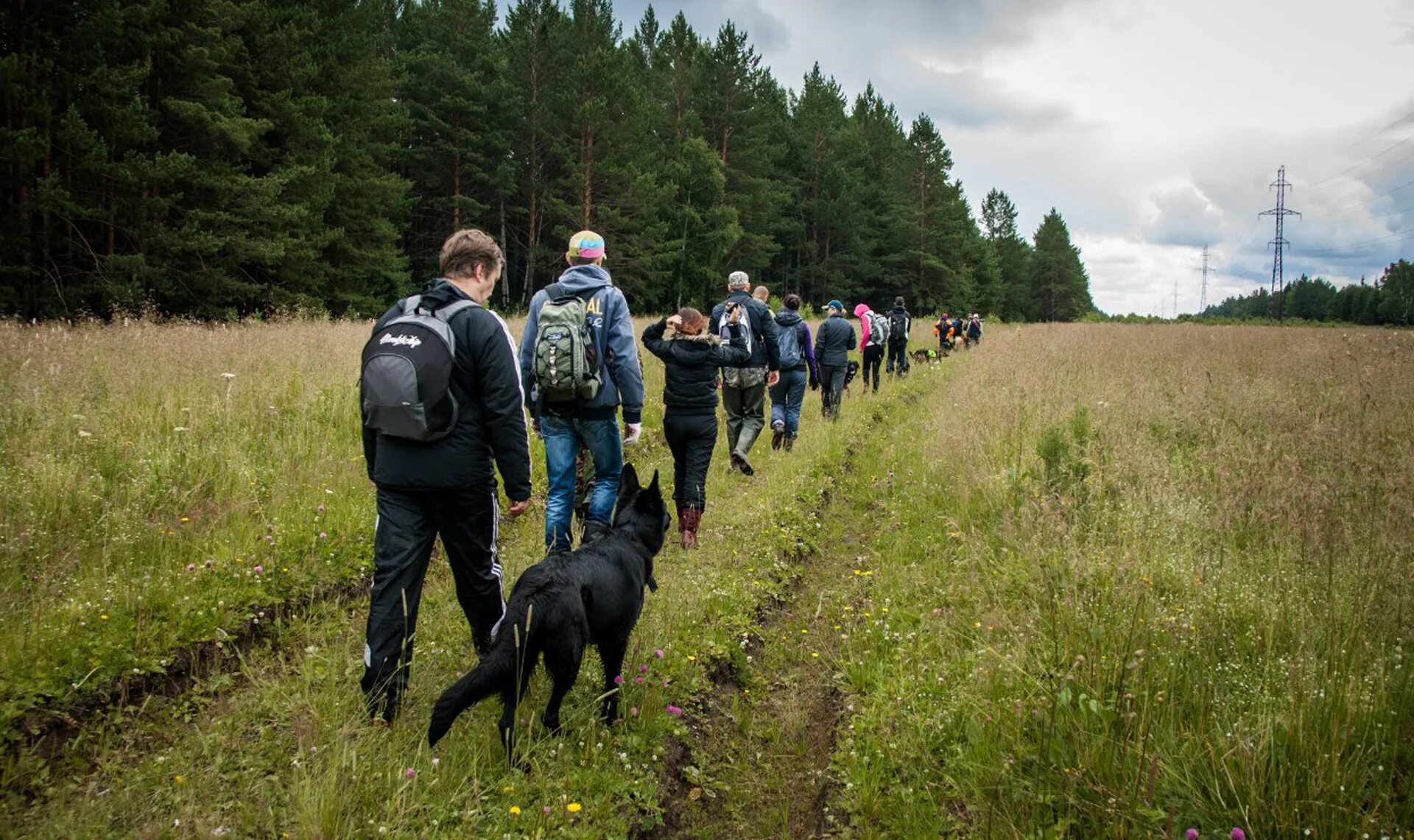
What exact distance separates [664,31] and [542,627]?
132 feet

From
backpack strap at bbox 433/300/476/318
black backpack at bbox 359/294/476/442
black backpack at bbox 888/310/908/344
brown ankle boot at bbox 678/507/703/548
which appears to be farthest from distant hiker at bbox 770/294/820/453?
black backpack at bbox 888/310/908/344

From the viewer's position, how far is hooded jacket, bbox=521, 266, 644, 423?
14.6 feet

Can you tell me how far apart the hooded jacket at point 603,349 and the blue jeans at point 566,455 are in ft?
0.31

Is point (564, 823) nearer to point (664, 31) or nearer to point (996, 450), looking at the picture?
point (996, 450)

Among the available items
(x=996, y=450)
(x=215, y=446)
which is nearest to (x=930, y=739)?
(x=996, y=450)

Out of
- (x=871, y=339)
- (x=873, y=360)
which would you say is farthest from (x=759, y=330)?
(x=873, y=360)

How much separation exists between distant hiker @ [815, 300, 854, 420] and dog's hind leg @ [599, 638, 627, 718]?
26.6 feet

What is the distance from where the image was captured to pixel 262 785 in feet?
8.18

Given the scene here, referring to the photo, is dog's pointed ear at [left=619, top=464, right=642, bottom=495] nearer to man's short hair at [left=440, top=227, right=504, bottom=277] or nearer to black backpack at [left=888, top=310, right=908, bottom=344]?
man's short hair at [left=440, top=227, right=504, bottom=277]

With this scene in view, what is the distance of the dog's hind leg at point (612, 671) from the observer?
10.3ft

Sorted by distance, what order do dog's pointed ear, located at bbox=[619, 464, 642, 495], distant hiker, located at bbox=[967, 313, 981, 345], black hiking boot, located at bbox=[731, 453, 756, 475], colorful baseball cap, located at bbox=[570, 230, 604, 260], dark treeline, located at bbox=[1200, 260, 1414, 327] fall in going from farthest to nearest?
1. dark treeline, located at bbox=[1200, 260, 1414, 327]
2. distant hiker, located at bbox=[967, 313, 981, 345]
3. black hiking boot, located at bbox=[731, 453, 756, 475]
4. colorful baseball cap, located at bbox=[570, 230, 604, 260]
5. dog's pointed ear, located at bbox=[619, 464, 642, 495]

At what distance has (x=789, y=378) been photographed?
9148 millimetres

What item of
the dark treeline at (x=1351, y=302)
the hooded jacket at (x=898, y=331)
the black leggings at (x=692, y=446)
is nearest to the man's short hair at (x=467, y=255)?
the black leggings at (x=692, y=446)

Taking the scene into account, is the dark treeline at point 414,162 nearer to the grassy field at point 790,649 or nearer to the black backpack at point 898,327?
the grassy field at point 790,649
